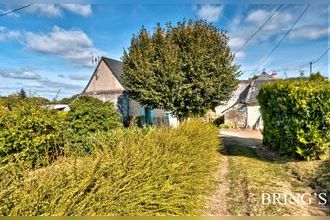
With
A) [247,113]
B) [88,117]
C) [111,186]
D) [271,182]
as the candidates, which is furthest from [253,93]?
[111,186]

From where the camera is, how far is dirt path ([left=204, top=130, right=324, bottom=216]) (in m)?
5.54

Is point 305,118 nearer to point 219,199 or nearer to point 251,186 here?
point 251,186

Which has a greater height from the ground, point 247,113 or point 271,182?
point 247,113

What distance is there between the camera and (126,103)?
78.6ft

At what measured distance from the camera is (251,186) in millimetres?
7102

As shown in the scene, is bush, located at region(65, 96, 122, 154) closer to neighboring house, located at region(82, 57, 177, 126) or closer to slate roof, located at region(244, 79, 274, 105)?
neighboring house, located at region(82, 57, 177, 126)

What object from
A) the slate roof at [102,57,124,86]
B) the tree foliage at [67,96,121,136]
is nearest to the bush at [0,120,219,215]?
the tree foliage at [67,96,121,136]

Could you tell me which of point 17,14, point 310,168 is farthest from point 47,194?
point 17,14

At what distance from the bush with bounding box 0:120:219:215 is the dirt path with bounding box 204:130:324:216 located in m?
0.71

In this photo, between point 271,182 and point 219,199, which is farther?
point 271,182

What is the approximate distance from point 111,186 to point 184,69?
1251 centimetres

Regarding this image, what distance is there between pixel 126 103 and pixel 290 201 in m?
18.8

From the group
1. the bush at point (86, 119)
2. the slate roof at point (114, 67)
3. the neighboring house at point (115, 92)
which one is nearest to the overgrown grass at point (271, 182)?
the bush at point (86, 119)

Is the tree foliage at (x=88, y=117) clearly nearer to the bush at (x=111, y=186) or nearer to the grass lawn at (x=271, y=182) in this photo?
the grass lawn at (x=271, y=182)
